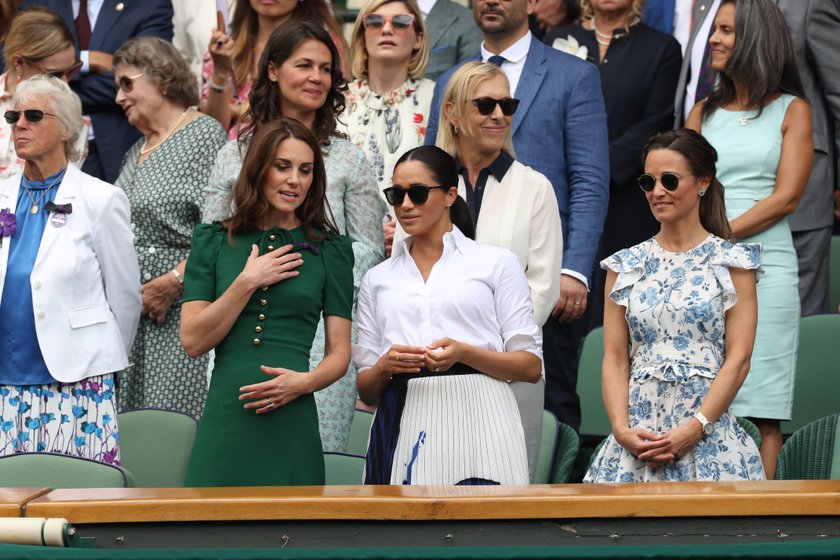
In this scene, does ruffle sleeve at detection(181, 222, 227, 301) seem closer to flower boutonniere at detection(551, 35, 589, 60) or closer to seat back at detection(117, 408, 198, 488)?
seat back at detection(117, 408, 198, 488)

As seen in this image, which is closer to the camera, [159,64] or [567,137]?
[567,137]

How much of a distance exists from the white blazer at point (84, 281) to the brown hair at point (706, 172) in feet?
7.04

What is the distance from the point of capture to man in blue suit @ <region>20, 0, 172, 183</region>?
7.38m

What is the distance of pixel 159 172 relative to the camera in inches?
252

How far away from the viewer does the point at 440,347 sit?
4.38m

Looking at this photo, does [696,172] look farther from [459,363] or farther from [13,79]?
[13,79]

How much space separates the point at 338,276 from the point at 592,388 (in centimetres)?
223

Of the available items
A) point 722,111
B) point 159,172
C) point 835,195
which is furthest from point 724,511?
point 835,195

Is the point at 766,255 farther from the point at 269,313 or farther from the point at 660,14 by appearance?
the point at 269,313

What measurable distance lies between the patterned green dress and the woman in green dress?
1567 mm

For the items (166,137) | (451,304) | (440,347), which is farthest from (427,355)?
(166,137)

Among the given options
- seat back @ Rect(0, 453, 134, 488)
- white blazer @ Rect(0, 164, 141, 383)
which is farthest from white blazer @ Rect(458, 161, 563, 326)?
seat back @ Rect(0, 453, 134, 488)

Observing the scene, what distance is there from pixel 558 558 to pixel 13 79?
4.78 m

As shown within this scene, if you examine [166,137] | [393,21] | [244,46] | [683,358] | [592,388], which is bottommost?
[592,388]
